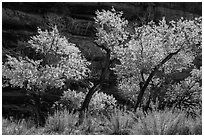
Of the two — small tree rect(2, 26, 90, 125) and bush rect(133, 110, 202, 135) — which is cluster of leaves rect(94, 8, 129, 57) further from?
bush rect(133, 110, 202, 135)

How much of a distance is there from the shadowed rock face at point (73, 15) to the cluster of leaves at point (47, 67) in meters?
12.6

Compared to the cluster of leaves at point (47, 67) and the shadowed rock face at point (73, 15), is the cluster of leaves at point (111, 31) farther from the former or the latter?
the shadowed rock face at point (73, 15)

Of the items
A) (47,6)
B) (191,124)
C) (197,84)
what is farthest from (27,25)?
(191,124)

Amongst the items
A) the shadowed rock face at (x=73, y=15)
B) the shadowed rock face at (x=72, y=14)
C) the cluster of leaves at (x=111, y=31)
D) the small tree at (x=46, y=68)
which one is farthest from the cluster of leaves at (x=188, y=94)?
the shadowed rock face at (x=72, y=14)

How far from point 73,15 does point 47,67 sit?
19352 mm

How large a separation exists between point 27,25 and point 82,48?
9009mm

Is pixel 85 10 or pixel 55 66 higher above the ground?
pixel 85 10

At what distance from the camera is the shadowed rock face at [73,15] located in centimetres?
3100

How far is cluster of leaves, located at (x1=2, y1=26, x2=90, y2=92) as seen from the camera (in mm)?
15125

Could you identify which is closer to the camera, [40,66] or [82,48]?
[40,66]

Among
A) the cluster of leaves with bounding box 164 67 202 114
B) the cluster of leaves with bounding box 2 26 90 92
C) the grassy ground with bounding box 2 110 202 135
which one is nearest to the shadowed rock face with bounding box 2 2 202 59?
the cluster of leaves with bounding box 164 67 202 114

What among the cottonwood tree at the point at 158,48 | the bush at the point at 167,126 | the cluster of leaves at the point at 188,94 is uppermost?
the cottonwood tree at the point at 158,48

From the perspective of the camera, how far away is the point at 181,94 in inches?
781

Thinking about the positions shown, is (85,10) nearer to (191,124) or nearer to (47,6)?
(47,6)
